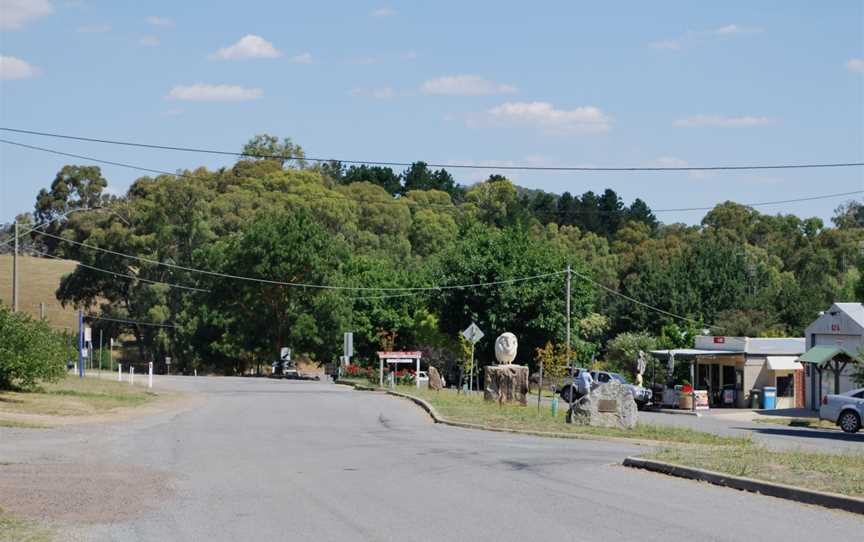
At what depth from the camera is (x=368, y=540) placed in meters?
10.6

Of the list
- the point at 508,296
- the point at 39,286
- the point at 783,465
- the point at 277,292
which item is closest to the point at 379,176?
the point at 39,286

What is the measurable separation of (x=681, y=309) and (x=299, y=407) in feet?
151

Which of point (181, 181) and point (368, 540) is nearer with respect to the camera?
point (368, 540)

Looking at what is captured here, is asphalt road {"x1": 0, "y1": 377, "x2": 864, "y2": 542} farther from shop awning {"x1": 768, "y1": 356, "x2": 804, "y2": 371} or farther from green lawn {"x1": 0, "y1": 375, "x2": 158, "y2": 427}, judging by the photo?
shop awning {"x1": 768, "y1": 356, "x2": 804, "y2": 371}

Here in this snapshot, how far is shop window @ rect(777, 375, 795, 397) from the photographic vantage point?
4984cm

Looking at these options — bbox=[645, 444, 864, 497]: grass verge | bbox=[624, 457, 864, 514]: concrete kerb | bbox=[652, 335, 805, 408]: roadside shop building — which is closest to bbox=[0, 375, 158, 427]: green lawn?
bbox=[624, 457, 864, 514]: concrete kerb

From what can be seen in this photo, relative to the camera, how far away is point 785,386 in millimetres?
50062

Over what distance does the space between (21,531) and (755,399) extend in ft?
140

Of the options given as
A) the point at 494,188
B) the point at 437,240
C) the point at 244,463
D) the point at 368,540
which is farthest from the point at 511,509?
the point at 494,188

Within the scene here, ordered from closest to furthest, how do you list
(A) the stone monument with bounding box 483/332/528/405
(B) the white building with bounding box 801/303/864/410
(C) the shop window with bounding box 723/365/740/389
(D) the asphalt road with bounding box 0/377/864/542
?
(D) the asphalt road with bounding box 0/377/864/542 → (A) the stone monument with bounding box 483/332/528/405 → (B) the white building with bounding box 801/303/864/410 → (C) the shop window with bounding box 723/365/740/389

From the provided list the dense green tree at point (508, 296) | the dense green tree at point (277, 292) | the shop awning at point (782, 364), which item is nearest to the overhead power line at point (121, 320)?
the dense green tree at point (277, 292)

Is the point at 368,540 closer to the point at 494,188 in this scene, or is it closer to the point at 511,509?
the point at 511,509

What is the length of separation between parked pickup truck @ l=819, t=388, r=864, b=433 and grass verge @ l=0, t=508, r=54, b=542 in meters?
26.8

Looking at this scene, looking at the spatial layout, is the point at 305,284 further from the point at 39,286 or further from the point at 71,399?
the point at 39,286
